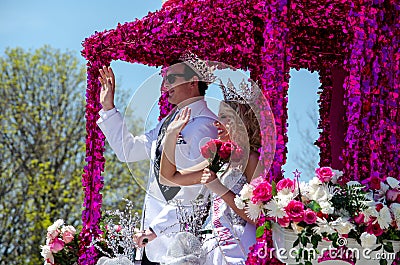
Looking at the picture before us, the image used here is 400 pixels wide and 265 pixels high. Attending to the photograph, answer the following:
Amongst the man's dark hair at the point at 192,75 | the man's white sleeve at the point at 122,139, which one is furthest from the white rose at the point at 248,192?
the man's white sleeve at the point at 122,139

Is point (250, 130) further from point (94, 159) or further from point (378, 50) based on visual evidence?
point (94, 159)

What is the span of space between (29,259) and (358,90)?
28.3 feet

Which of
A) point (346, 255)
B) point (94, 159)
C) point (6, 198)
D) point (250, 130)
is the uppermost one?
point (6, 198)

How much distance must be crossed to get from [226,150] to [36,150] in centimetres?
797

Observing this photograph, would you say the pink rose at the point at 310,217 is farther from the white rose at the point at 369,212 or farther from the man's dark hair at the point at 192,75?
the man's dark hair at the point at 192,75

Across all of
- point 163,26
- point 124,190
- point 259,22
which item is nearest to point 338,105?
point 259,22

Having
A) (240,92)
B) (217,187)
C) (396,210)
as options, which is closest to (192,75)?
(240,92)

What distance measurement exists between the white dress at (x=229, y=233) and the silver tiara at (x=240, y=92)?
448mm

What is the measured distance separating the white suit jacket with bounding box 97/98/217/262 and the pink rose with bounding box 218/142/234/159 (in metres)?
0.21

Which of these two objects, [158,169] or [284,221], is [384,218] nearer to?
[284,221]

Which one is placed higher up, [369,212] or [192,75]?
[192,75]

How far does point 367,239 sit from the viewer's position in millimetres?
3592

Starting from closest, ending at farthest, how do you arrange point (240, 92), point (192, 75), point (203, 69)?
1. point (240, 92)
2. point (203, 69)
3. point (192, 75)

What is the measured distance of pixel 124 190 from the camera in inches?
473
